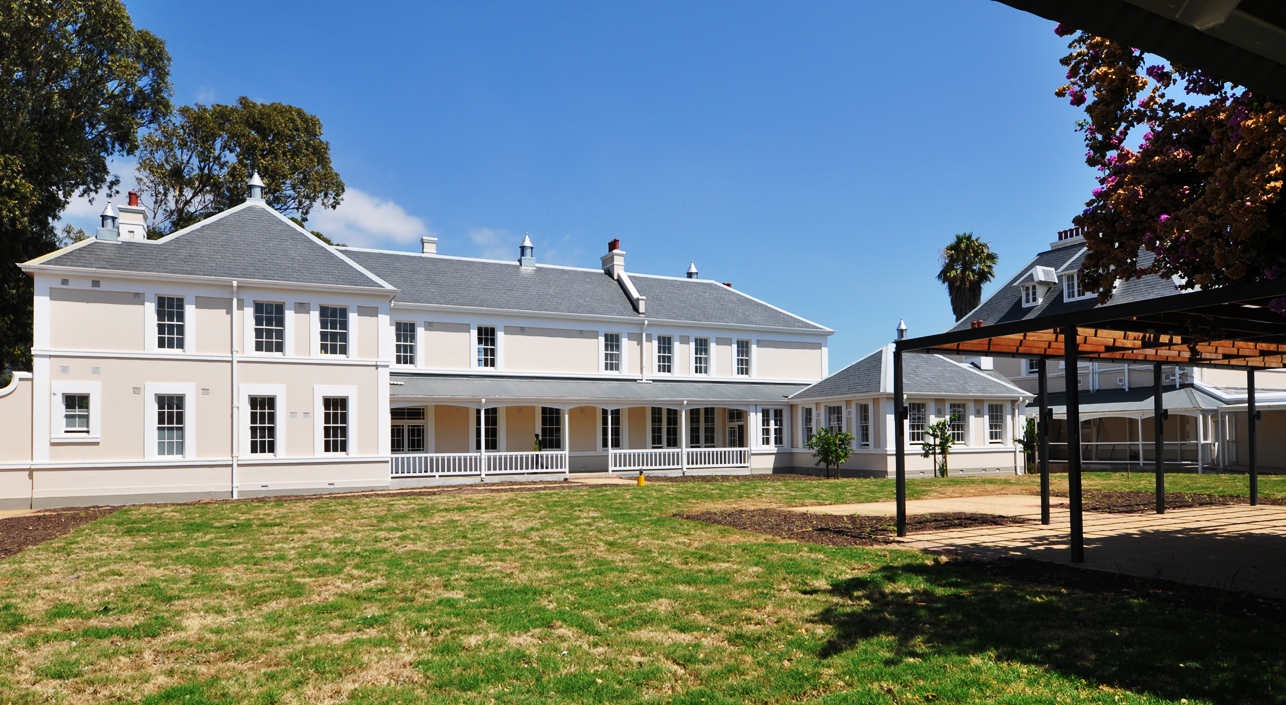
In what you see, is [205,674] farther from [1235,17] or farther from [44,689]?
[1235,17]

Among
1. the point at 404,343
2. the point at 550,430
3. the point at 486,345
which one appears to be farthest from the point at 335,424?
the point at 550,430

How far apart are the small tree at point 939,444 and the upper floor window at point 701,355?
878 centimetres

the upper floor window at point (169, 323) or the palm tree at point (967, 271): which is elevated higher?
the palm tree at point (967, 271)

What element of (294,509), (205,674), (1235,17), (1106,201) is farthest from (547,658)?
(294,509)

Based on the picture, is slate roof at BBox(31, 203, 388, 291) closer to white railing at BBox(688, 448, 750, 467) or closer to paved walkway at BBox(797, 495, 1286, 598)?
white railing at BBox(688, 448, 750, 467)

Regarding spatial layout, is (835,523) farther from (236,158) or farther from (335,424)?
(236,158)

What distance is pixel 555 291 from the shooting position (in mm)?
32750

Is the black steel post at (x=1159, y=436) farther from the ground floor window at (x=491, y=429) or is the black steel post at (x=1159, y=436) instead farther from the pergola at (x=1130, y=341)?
the ground floor window at (x=491, y=429)

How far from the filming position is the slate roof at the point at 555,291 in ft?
99.8

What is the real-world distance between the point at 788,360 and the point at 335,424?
18.9m

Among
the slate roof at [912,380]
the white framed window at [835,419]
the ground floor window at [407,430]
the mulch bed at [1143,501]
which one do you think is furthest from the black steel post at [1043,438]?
the ground floor window at [407,430]

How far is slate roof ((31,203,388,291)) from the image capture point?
22.0 meters

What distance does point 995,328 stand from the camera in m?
10.6

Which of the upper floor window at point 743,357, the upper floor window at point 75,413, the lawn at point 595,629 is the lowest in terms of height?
the lawn at point 595,629
